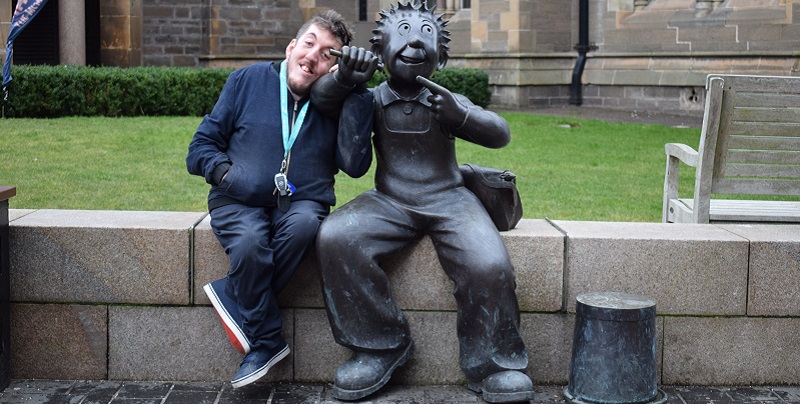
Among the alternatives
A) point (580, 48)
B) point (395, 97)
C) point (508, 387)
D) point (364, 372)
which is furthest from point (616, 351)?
point (580, 48)

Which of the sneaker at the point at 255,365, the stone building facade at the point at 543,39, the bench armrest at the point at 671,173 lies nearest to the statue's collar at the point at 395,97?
the sneaker at the point at 255,365

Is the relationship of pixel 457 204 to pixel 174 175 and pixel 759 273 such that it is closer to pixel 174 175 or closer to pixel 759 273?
pixel 759 273

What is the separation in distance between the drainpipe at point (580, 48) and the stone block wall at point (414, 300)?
1545 cm

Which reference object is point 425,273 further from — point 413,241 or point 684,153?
point 684,153

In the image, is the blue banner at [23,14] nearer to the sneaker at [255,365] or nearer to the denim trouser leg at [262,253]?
the denim trouser leg at [262,253]

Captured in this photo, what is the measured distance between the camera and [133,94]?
14.3 m

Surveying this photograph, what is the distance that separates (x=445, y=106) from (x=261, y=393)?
1.42m

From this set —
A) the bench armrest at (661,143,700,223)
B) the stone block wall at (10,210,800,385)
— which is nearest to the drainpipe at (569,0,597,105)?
the bench armrest at (661,143,700,223)

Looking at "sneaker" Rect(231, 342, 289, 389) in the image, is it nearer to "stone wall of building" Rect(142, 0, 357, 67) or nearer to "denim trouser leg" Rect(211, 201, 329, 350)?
"denim trouser leg" Rect(211, 201, 329, 350)

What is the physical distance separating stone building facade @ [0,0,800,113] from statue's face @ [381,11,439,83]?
991cm

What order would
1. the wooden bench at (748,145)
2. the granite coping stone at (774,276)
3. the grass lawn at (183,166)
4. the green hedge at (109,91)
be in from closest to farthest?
the granite coping stone at (774,276)
the wooden bench at (748,145)
the grass lawn at (183,166)
the green hedge at (109,91)

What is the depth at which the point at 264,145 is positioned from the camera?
4.59 meters

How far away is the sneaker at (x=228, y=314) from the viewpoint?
14.5 feet

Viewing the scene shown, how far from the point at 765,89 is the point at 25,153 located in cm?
700
